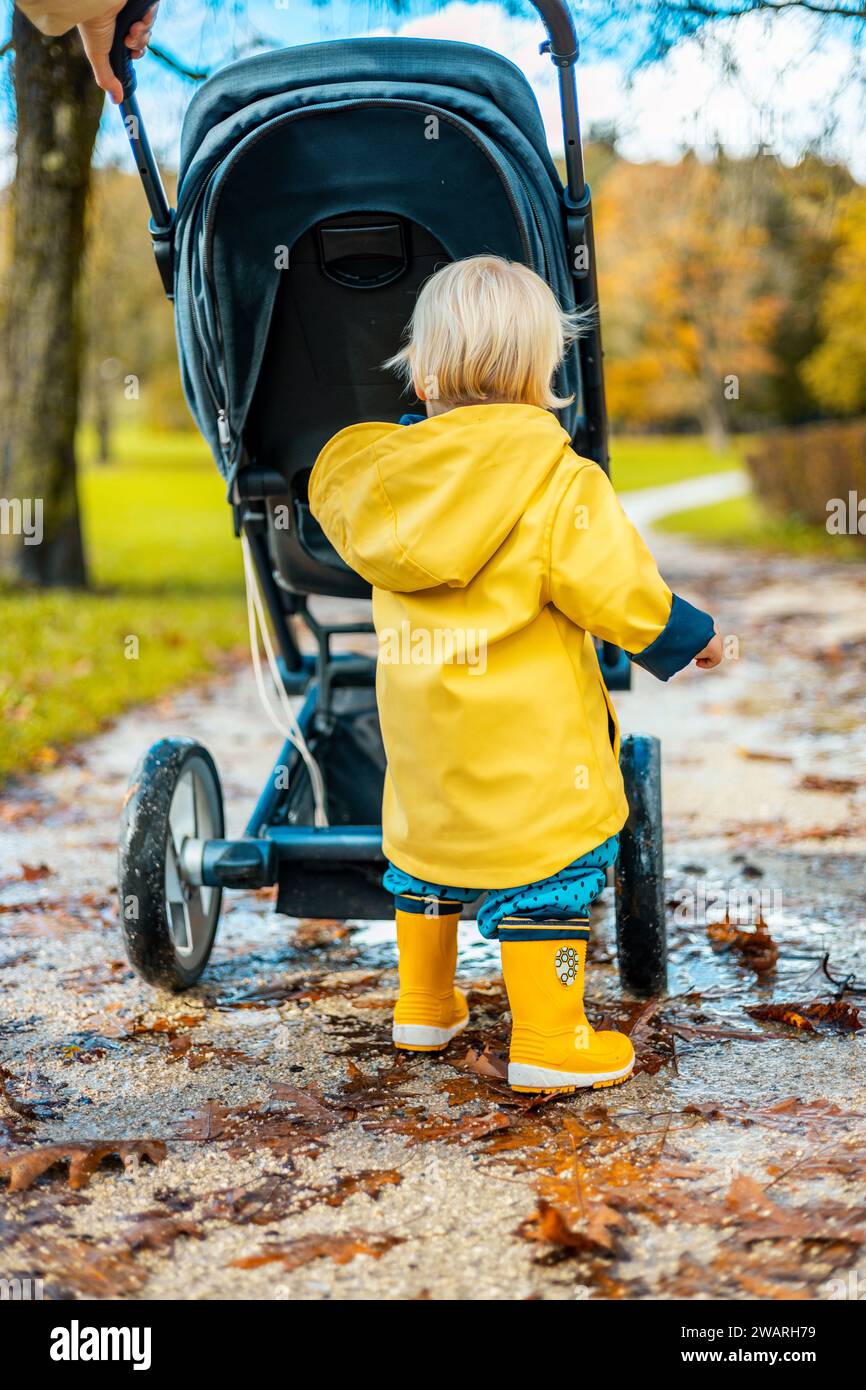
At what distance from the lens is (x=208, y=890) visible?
345 cm

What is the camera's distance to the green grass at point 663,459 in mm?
34219

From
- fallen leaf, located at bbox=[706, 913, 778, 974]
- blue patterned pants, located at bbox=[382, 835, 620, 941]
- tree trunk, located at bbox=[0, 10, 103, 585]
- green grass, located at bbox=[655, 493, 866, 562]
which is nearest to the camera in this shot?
blue patterned pants, located at bbox=[382, 835, 620, 941]

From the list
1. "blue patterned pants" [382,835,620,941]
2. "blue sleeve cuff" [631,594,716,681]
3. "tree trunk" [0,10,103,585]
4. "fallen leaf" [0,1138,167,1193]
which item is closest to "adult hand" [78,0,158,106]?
"blue sleeve cuff" [631,594,716,681]

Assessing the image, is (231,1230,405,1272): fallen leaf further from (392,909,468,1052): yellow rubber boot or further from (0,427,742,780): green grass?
(0,427,742,780): green grass

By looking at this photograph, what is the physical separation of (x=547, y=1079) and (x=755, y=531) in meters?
16.2

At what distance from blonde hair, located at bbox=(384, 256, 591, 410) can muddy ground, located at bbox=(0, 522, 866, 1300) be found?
1.33 meters

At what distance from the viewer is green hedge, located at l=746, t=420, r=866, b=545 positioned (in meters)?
14.6

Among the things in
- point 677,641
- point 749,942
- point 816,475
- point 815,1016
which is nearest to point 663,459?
point 816,475

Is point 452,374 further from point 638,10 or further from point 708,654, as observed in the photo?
point 638,10

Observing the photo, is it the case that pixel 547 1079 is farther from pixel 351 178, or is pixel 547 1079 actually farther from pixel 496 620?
pixel 351 178

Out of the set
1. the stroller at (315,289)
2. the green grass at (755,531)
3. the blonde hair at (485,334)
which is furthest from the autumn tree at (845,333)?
the blonde hair at (485,334)

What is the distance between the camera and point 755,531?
708 inches

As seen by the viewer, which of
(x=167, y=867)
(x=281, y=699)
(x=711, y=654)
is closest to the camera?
(x=711, y=654)
